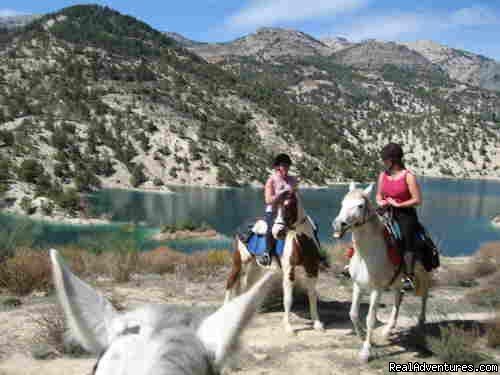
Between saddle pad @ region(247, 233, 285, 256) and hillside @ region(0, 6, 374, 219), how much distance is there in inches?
1195

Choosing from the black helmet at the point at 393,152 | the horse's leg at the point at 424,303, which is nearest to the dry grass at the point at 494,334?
the horse's leg at the point at 424,303

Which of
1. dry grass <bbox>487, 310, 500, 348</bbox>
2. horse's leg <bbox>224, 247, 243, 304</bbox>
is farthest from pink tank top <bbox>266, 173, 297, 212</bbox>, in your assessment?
dry grass <bbox>487, 310, 500, 348</bbox>

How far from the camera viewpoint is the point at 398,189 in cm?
584

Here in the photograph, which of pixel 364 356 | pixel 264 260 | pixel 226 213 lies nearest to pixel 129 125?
pixel 226 213

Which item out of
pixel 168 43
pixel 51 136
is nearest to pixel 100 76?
pixel 51 136

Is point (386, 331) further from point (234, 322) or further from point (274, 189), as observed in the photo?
point (234, 322)

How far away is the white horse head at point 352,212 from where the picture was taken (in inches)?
197

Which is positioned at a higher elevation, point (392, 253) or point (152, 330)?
point (152, 330)

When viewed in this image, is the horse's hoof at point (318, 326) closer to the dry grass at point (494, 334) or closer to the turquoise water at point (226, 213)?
the dry grass at point (494, 334)

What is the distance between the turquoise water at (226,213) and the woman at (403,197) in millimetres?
20728

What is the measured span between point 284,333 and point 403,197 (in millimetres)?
2495

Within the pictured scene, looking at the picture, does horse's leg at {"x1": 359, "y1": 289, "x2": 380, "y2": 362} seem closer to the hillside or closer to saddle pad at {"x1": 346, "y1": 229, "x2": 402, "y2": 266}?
saddle pad at {"x1": 346, "y1": 229, "x2": 402, "y2": 266}

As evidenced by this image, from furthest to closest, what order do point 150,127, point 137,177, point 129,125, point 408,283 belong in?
point 150,127 → point 129,125 → point 137,177 → point 408,283

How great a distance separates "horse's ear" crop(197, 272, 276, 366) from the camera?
1456mm
